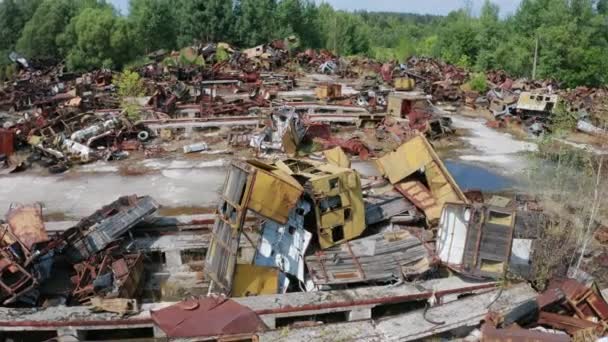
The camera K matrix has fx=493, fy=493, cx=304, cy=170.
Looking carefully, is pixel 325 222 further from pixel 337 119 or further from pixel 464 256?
pixel 337 119

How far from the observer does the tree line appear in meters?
38.9

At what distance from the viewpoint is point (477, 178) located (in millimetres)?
15375

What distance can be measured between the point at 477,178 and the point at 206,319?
34.5 ft

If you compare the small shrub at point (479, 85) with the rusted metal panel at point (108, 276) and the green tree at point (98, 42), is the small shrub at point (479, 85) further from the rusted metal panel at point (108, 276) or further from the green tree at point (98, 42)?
the green tree at point (98, 42)

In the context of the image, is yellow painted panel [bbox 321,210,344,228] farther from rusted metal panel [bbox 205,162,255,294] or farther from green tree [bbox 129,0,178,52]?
green tree [bbox 129,0,178,52]

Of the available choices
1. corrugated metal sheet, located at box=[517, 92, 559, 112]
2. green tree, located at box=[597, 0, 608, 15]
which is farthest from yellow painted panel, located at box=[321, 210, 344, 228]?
green tree, located at box=[597, 0, 608, 15]

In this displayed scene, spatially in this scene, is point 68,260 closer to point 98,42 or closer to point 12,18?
point 98,42

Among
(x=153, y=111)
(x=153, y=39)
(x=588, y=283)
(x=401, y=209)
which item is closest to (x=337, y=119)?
(x=153, y=111)

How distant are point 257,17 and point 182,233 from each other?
1760 inches

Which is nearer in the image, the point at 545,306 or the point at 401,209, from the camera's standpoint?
the point at 545,306

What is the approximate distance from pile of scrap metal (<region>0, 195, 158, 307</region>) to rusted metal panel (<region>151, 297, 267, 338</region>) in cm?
139

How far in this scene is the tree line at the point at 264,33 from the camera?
38906mm

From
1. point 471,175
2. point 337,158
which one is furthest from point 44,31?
point 471,175

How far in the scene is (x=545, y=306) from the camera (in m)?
7.80
